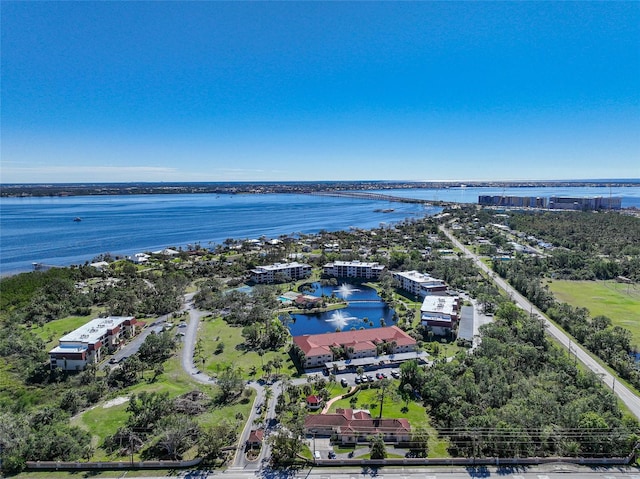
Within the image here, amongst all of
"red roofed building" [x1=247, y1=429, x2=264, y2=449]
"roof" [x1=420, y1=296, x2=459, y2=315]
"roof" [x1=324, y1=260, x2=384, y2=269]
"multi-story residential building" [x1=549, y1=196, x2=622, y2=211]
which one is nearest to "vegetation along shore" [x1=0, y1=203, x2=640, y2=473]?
"red roofed building" [x1=247, y1=429, x2=264, y2=449]

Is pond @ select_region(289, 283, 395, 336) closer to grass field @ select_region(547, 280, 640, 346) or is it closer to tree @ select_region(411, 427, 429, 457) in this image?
tree @ select_region(411, 427, 429, 457)

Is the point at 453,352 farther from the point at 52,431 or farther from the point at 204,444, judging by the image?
the point at 52,431

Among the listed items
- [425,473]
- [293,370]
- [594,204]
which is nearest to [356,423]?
[425,473]

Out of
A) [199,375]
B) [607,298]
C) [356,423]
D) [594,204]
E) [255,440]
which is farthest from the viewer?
[594,204]

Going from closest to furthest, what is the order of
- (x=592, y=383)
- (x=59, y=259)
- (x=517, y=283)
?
(x=592, y=383), (x=517, y=283), (x=59, y=259)

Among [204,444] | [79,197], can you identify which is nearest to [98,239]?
[204,444]

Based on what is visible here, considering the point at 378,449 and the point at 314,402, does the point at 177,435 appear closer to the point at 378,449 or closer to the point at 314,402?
the point at 314,402
